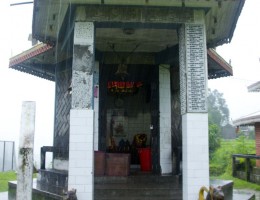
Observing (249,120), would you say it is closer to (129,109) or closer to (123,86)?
(129,109)

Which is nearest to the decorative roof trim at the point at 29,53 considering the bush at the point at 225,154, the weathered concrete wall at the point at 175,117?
the weathered concrete wall at the point at 175,117

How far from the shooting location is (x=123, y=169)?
907cm

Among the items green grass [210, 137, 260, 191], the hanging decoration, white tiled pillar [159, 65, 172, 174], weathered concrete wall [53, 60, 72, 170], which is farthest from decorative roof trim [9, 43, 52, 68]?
green grass [210, 137, 260, 191]

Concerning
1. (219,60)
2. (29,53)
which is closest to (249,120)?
(219,60)

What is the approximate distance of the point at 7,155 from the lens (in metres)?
23.2

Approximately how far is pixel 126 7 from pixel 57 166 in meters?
5.08

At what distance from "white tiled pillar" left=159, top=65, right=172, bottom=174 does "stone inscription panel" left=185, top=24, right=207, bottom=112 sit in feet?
9.73

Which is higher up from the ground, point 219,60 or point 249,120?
point 219,60

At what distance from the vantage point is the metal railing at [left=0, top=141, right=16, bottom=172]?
22.7m

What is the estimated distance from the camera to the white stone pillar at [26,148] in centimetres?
447

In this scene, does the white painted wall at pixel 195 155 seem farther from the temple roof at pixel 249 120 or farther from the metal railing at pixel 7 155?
the metal railing at pixel 7 155

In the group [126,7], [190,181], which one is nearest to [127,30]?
[126,7]

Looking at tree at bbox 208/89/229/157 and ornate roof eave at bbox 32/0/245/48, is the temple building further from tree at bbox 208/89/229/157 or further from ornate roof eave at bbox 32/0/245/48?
tree at bbox 208/89/229/157

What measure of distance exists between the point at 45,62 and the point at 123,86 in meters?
2.81
